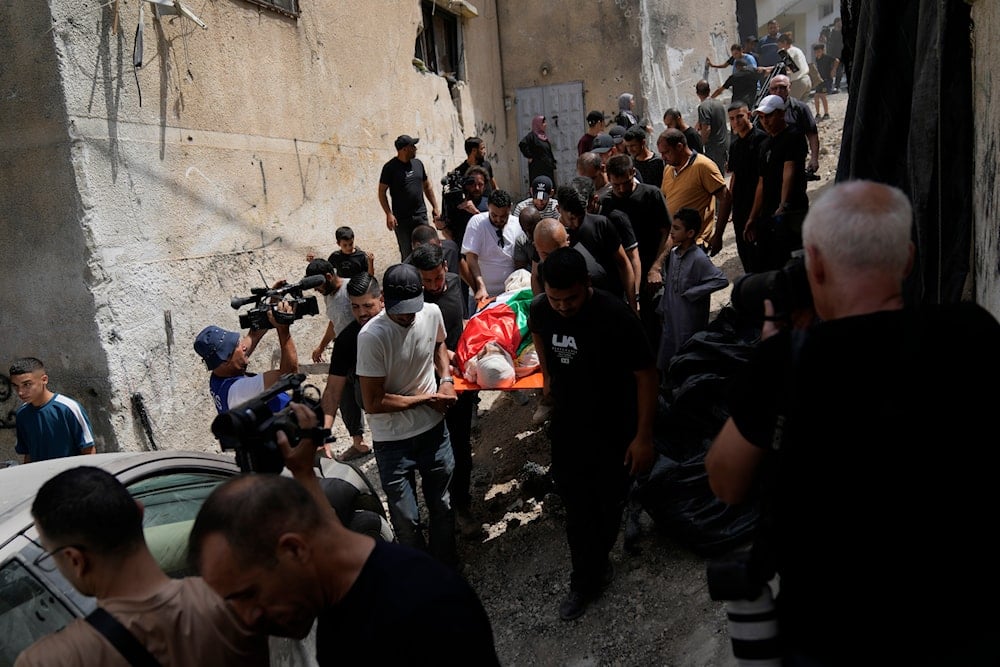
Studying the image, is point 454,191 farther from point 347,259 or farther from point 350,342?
point 350,342

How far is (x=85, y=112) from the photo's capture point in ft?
17.1

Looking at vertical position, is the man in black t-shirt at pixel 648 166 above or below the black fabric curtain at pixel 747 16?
below

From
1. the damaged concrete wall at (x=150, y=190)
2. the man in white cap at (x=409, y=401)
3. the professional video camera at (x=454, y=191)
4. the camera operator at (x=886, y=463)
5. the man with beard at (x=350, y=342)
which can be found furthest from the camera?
the professional video camera at (x=454, y=191)

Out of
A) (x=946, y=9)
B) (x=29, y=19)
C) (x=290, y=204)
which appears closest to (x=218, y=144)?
(x=290, y=204)

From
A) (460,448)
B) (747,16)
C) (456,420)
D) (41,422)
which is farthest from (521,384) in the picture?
(747,16)

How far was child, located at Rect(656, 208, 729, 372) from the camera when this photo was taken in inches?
192

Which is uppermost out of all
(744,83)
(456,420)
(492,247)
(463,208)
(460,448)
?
(744,83)

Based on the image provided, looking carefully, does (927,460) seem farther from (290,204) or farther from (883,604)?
(290,204)

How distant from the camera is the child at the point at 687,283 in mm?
4887

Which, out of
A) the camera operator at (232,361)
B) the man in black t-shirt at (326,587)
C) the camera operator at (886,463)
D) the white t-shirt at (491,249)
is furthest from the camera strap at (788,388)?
the white t-shirt at (491,249)

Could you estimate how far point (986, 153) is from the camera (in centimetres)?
269

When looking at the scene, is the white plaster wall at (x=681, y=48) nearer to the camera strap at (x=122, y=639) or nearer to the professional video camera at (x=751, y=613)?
the professional video camera at (x=751, y=613)

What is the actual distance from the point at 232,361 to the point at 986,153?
3.62m

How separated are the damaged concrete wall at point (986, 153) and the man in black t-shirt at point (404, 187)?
587cm
